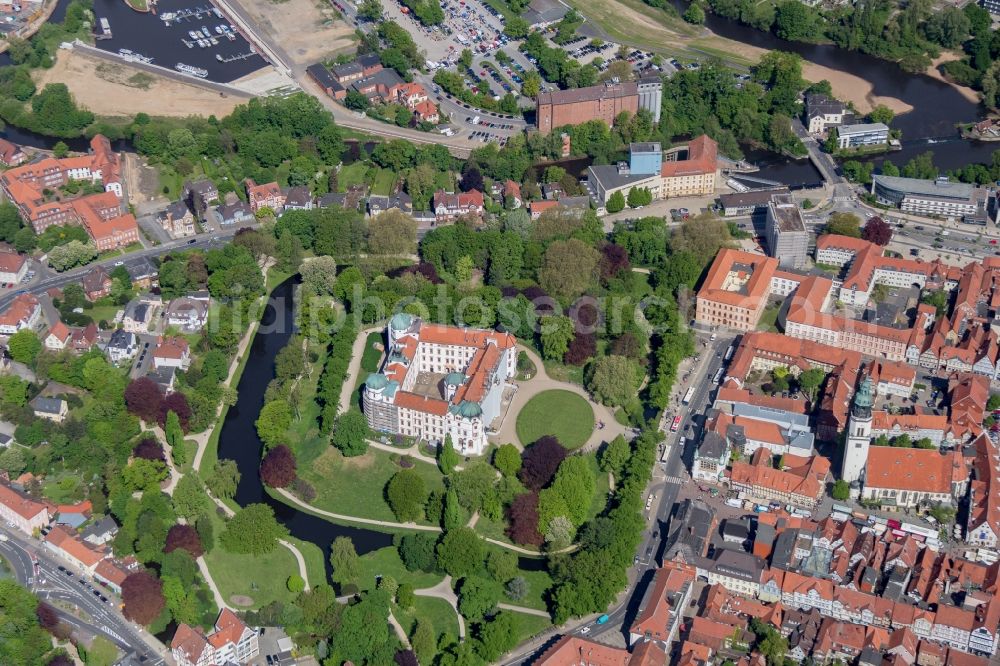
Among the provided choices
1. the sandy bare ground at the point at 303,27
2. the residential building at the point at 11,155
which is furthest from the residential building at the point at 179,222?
the sandy bare ground at the point at 303,27

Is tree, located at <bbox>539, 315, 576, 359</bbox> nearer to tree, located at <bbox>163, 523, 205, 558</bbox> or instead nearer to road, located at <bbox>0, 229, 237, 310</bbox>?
tree, located at <bbox>163, 523, 205, 558</bbox>

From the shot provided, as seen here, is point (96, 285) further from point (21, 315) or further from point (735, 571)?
point (735, 571)

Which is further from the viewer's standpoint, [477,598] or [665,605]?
[477,598]

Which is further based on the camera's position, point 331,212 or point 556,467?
point 331,212

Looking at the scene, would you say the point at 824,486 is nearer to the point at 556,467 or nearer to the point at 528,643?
the point at 556,467

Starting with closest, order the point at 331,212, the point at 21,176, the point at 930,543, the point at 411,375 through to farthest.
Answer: the point at 930,543 < the point at 411,375 < the point at 331,212 < the point at 21,176

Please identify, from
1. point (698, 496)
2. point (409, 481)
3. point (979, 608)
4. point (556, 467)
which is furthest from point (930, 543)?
point (409, 481)

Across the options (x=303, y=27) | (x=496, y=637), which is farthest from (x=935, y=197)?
(x=303, y=27)
